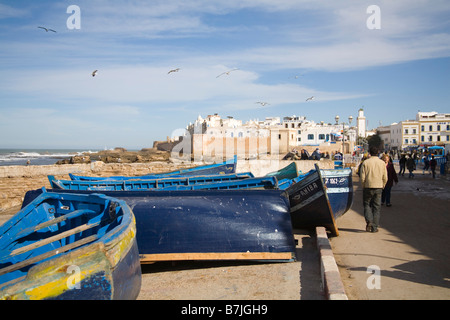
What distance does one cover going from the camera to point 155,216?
6730mm

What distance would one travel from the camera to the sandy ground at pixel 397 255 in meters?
4.72

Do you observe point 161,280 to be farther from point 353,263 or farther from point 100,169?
point 100,169

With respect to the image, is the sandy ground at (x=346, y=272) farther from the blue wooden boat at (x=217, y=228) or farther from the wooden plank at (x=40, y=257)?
the wooden plank at (x=40, y=257)

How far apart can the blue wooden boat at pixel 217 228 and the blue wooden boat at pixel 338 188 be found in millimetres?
2505

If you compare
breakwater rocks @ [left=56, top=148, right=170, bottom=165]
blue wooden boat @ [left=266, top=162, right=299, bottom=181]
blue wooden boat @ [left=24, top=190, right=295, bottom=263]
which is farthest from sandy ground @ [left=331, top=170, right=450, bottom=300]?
breakwater rocks @ [left=56, top=148, right=170, bottom=165]

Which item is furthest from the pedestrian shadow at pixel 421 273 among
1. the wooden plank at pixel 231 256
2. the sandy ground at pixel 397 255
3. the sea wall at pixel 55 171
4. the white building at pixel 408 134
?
the white building at pixel 408 134

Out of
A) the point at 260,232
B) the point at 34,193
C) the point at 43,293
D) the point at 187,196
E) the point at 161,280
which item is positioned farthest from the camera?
the point at 34,193

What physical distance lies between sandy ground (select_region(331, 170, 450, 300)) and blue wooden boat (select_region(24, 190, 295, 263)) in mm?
1157

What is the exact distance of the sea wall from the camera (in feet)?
47.9

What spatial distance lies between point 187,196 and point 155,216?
2.33 feet

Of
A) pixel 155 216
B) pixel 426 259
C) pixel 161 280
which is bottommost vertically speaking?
pixel 161 280

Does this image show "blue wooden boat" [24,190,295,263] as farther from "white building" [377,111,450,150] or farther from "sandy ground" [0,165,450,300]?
"white building" [377,111,450,150]

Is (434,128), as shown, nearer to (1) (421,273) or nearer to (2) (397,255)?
(2) (397,255)
